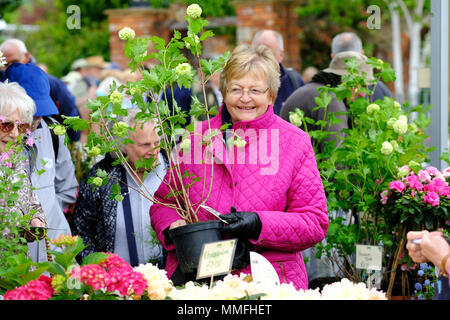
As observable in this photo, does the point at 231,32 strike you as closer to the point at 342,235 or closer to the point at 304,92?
the point at 304,92

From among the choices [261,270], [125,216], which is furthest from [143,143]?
[261,270]

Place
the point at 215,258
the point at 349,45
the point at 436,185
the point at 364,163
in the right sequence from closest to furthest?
the point at 215,258 < the point at 436,185 < the point at 364,163 < the point at 349,45

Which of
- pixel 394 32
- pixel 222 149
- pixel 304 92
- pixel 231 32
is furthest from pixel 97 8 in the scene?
pixel 222 149

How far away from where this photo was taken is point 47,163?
11.3 ft

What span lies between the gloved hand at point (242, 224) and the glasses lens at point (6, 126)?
47.1 inches

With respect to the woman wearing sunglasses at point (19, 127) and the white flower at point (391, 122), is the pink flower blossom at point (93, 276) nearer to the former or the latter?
the woman wearing sunglasses at point (19, 127)

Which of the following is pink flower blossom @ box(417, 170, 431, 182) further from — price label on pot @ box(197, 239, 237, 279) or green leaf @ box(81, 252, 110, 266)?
green leaf @ box(81, 252, 110, 266)

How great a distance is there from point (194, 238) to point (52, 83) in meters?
3.47

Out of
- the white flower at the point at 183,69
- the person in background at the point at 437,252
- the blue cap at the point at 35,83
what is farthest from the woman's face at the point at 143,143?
the person in background at the point at 437,252

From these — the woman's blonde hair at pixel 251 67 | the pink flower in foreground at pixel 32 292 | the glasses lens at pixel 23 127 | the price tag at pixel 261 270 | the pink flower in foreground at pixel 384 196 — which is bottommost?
the pink flower in foreground at pixel 384 196

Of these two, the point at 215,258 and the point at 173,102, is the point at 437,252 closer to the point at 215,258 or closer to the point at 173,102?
the point at 215,258

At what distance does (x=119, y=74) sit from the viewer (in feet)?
26.8

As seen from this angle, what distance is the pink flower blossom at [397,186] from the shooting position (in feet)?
10.7

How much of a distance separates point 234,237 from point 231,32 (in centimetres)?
1092
